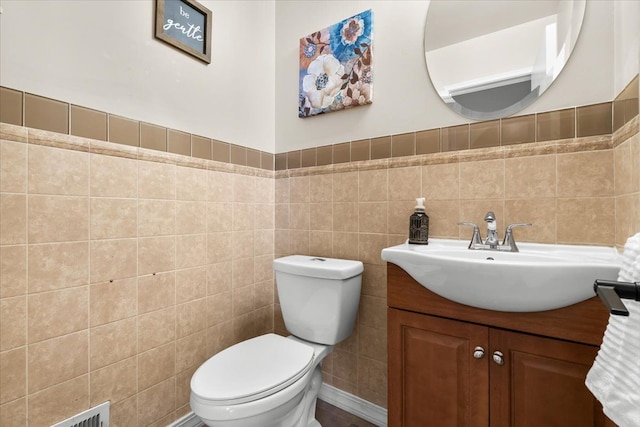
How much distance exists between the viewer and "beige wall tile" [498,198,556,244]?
106 centimetres

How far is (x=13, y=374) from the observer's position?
0.88 metres

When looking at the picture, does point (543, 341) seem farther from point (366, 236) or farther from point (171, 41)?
point (171, 41)

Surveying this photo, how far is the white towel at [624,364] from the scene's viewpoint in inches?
18.9

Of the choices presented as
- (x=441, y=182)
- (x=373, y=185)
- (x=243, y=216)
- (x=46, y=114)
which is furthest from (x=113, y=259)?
(x=441, y=182)

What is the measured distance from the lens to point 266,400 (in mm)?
939

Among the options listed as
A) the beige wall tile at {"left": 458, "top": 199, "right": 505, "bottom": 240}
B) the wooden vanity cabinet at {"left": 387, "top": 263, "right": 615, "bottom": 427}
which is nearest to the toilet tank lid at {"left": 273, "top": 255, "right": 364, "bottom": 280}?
the wooden vanity cabinet at {"left": 387, "top": 263, "right": 615, "bottom": 427}

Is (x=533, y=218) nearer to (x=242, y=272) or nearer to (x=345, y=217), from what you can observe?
(x=345, y=217)

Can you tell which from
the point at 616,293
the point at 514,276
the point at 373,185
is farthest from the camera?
the point at 373,185

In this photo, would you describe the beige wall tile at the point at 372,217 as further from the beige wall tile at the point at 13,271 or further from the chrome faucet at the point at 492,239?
the beige wall tile at the point at 13,271

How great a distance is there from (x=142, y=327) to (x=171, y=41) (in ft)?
4.03

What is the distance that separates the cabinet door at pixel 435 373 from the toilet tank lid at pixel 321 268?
30 cm

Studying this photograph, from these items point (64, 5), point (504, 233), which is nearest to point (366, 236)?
point (504, 233)

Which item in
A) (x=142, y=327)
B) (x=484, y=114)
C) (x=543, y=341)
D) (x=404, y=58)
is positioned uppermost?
(x=404, y=58)

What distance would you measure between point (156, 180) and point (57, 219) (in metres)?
0.36
